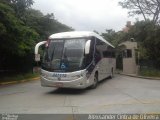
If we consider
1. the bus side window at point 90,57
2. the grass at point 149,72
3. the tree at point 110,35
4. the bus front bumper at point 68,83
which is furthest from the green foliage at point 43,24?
the bus front bumper at point 68,83

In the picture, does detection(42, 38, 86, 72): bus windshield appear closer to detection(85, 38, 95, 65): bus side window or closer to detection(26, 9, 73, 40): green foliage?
detection(85, 38, 95, 65): bus side window

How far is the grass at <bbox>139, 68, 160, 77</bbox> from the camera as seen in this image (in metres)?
29.2

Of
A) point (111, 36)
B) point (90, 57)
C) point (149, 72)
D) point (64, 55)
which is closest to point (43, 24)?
point (111, 36)

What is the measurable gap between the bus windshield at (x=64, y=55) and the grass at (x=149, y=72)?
14.7 metres

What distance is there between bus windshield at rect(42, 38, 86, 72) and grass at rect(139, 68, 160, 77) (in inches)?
579

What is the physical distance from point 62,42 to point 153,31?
18.7 metres

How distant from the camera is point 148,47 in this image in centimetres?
3428

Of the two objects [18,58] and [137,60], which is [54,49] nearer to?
[18,58]

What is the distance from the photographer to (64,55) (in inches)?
622

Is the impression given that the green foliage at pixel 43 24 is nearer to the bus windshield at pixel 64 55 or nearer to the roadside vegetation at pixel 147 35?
the roadside vegetation at pixel 147 35

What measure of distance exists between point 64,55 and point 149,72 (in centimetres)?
1621

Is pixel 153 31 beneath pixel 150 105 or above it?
above

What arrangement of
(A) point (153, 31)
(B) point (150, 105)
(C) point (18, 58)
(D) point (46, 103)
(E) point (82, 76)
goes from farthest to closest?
1. (A) point (153, 31)
2. (C) point (18, 58)
3. (E) point (82, 76)
4. (D) point (46, 103)
5. (B) point (150, 105)

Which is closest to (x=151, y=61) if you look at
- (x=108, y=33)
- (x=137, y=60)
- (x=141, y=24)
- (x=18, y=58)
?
(x=137, y=60)
